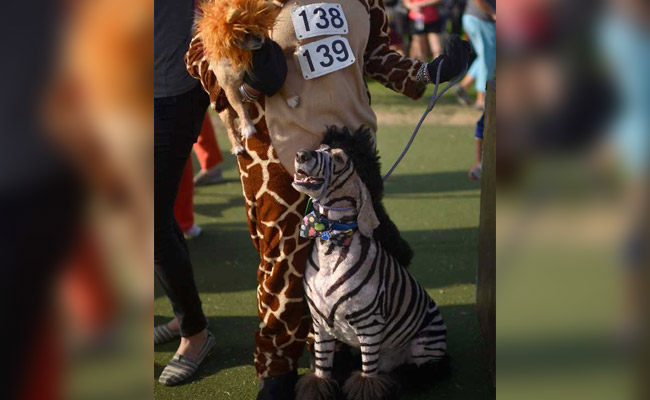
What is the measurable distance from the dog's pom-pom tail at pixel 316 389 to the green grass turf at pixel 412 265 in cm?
37

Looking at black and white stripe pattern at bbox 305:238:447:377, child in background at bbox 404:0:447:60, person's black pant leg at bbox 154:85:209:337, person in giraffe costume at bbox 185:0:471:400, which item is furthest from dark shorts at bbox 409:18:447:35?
black and white stripe pattern at bbox 305:238:447:377

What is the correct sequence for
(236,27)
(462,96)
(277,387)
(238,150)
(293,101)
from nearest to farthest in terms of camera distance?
1. (236,27)
2. (293,101)
3. (238,150)
4. (277,387)
5. (462,96)

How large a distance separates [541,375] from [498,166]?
0.33 m

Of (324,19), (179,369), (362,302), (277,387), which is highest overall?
(324,19)

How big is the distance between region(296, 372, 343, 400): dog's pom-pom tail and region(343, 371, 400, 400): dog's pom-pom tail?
5 centimetres

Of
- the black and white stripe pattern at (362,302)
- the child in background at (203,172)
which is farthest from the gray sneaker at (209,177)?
the black and white stripe pattern at (362,302)

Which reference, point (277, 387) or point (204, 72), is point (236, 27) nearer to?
point (204, 72)

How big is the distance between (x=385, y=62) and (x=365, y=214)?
589mm

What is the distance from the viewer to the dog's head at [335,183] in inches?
94.3

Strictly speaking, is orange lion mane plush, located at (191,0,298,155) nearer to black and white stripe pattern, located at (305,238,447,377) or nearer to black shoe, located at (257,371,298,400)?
black and white stripe pattern, located at (305,238,447,377)

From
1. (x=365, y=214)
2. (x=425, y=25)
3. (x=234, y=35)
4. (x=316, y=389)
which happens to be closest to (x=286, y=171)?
(x=365, y=214)

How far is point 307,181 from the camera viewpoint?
241 cm

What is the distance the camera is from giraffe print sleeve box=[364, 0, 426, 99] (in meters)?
2.69

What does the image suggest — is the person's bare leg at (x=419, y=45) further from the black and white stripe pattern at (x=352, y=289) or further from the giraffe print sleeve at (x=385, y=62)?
the black and white stripe pattern at (x=352, y=289)
